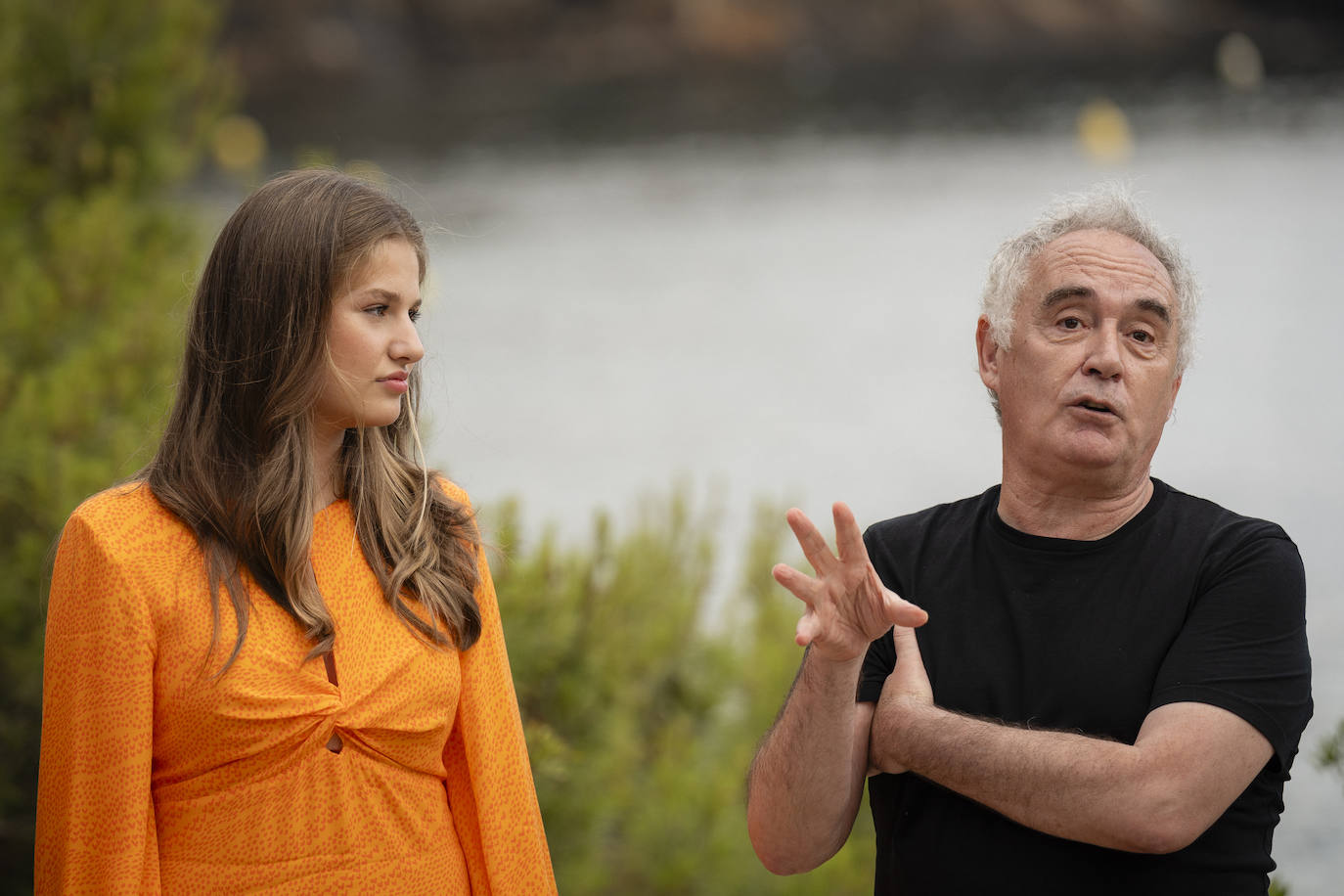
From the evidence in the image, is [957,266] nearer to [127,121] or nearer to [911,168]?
[911,168]

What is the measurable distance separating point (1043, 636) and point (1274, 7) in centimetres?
1494

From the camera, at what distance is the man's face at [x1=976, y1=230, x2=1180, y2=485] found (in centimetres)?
175

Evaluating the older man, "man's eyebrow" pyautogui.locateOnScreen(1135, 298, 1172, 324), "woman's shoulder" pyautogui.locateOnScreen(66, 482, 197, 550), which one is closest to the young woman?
"woman's shoulder" pyautogui.locateOnScreen(66, 482, 197, 550)

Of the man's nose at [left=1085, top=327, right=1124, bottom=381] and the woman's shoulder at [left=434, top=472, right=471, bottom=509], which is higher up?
the man's nose at [left=1085, top=327, right=1124, bottom=381]

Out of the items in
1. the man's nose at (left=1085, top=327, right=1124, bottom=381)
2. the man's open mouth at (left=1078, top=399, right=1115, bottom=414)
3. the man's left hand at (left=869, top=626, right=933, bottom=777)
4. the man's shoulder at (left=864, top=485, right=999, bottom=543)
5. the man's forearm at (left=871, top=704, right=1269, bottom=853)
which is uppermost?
the man's nose at (left=1085, top=327, right=1124, bottom=381)

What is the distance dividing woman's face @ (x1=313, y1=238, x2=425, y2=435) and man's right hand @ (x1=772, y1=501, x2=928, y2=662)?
0.55m

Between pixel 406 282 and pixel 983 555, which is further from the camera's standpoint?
pixel 983 555

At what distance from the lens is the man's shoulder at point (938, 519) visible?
191 centimetres

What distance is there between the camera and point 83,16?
446 centimetres

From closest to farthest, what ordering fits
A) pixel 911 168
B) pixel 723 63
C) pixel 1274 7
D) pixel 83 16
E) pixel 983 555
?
pixel 983 555, pixel 83 16, pixel 911 168, pixel 1274 7, pixel 723 63

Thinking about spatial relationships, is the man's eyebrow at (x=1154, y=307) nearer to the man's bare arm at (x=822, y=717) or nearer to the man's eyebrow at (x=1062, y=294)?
the man's eyebrow at (x=1062, y=294)

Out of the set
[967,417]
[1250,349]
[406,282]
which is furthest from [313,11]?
[406,282]

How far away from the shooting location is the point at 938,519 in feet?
6.36

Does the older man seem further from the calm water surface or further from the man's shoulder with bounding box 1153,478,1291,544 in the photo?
the calm water surface
